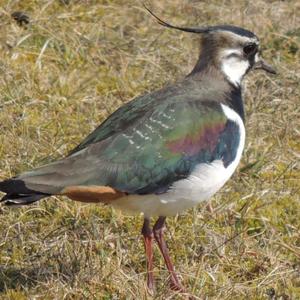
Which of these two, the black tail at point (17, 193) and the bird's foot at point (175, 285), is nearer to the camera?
the black tail at point (17, 193)

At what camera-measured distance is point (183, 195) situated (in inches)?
214

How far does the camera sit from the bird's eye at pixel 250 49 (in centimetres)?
616

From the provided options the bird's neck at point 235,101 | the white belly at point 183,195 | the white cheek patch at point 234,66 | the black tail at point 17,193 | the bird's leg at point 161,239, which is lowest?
the bird's leg at point 161,239

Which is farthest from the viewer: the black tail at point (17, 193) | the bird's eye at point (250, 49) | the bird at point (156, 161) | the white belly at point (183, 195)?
the bird's eye at point (250, 49)

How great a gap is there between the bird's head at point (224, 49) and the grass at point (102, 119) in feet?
3.09

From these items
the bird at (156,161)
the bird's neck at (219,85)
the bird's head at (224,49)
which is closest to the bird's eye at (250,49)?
the bird's head at (224,49)

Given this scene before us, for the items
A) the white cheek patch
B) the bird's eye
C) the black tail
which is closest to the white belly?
the black tail

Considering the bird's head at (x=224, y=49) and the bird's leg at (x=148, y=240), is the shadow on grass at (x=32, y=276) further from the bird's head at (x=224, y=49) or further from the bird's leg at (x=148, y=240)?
the bird's head at (x=224, y=49)

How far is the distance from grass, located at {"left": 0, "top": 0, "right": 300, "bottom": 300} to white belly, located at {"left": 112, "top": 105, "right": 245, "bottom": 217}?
41 centimetres

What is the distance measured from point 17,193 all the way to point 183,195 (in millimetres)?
905

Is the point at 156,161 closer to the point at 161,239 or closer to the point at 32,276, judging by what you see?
the point at 161,239

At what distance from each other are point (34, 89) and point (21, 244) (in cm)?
187

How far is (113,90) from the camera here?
784 cm

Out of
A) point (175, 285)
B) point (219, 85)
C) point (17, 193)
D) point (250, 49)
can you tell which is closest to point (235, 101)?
point (219, 85)
